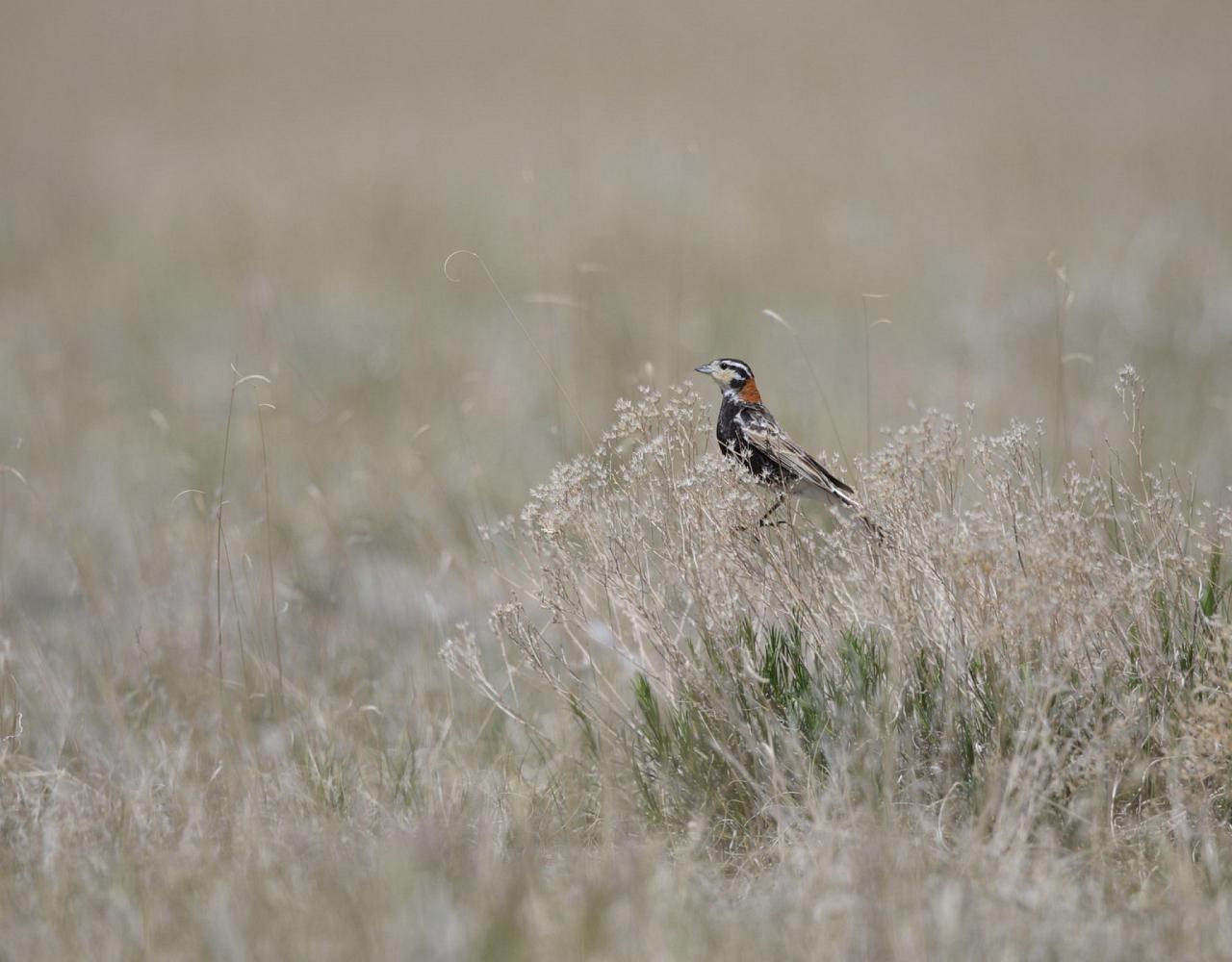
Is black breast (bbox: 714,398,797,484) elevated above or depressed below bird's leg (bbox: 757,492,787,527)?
above

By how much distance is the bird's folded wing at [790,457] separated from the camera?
12.2ft

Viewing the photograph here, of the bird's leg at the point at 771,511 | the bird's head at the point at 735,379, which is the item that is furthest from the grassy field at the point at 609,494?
the bird's head at the point at 735,379

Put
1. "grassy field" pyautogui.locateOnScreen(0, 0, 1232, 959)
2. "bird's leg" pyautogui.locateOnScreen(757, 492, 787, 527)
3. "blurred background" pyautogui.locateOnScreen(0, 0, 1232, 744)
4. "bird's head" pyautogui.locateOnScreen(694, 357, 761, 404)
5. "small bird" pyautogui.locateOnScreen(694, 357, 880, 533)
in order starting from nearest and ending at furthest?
1. "grassy field" pyautogui.locateOnScreen(0, 0, 1232, 959)
2. "bird's leg" pyautogui.locateOnScreen(757, 492, 787, 527)
3. "small bird" pyautogui.locateOnScreen(694, 357, 880, 533)
4. "bird's head" pyautogui.locateOnScreen(694, 357, 761, 404)
5. "blurred background" pyautogui.locateOnScreen(0, 0, 1232, 744)

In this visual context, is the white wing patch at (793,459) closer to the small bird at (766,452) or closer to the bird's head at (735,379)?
the small bird at (766,452)

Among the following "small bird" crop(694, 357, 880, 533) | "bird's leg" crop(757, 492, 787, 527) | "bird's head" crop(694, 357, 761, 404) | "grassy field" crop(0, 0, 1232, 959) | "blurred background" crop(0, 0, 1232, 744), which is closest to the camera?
"grassy field" crop(0, 0, 1232, 959)

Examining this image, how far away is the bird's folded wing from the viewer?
12.2ft

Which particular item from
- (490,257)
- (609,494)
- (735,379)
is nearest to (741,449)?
(735,379)

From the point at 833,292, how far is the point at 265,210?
5918 millimetres

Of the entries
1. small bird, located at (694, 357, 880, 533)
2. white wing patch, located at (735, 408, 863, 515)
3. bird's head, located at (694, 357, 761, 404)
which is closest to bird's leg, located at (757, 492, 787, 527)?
small bird, located at (694, 357, 880, 533)

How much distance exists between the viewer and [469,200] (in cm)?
1256

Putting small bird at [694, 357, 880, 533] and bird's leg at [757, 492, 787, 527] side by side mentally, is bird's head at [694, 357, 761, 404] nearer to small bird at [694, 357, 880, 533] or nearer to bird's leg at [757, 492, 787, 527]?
small bird at [694, 357, 880, 533]

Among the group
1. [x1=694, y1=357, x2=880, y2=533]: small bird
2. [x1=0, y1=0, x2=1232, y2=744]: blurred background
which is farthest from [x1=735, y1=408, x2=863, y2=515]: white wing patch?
[x1=0, y1=0, x2=1232, y2=744]: blurred background

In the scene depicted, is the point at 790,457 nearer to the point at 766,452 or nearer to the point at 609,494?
the point at 766,452

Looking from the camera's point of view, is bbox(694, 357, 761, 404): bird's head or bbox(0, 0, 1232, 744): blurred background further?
bbox(0, 0, 1232, 744): blurred background
